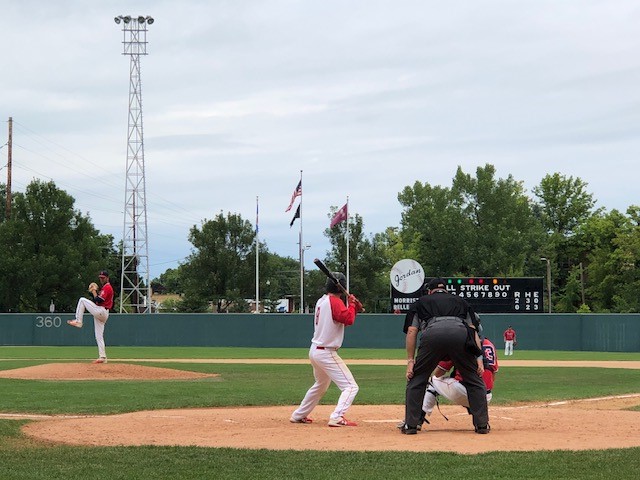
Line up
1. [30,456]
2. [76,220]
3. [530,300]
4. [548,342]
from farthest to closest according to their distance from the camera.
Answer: [76,220]
[548,342]
[530,300]
[30,456]

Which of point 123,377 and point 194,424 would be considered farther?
point 123,377

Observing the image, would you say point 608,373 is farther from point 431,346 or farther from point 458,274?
point 458,274

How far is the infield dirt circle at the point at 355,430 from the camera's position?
10188 millimetres

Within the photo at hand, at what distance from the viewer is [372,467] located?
8516 mm

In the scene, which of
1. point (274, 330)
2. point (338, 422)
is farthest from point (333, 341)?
point (274, 330)

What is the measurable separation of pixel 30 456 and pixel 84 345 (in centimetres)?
4175

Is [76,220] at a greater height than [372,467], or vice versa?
[76,220]

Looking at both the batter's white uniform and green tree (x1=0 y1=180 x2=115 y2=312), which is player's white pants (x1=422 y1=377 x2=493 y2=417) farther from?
green tree (x1=0 y1=180 x2=115 y2=312)

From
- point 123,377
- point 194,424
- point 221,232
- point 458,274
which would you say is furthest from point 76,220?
point 194,424

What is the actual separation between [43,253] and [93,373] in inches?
1872

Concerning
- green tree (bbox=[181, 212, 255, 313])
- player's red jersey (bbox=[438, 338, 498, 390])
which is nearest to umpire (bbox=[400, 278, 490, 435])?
player's red jersey (bbox=[438, 338, 498, 390])

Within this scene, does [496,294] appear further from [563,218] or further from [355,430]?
[563,218]

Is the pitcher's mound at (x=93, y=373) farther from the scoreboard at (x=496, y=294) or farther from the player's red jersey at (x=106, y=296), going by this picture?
the scoreboard at (x=496, y=294)

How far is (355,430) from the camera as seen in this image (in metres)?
11.4
